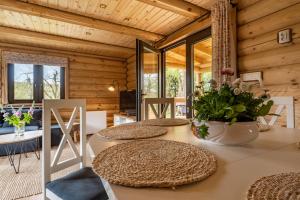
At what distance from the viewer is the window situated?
4.46 metres

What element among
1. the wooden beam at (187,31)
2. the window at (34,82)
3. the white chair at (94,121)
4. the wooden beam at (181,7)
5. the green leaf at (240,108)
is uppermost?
the wooden beam at (181,7)

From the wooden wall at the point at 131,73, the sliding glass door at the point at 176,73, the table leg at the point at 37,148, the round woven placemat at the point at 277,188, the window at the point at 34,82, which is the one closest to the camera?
the round woven placemat at the point at 277,188

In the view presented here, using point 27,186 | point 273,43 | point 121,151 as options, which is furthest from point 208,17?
point 27,186

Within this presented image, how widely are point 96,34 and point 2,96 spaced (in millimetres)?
2615

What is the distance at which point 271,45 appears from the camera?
211 cm

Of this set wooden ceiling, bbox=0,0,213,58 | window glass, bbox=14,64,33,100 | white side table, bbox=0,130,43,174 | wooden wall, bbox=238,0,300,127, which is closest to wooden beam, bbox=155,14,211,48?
wooden ceiling, bbox=0,0,213,58

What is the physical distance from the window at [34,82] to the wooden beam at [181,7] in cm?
355

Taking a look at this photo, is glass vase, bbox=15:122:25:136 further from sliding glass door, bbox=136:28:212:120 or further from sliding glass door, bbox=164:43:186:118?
sliding glass door, bbox=164:43:186:118

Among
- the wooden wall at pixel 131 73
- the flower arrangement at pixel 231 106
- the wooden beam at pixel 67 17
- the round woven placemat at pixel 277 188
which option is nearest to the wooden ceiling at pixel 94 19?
the wooden beam at pixel 67 17

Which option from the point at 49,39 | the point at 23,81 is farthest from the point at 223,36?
the point at 23,81

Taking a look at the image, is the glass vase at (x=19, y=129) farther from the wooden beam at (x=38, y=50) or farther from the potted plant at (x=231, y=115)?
the potted plant at (x=231, y=115)

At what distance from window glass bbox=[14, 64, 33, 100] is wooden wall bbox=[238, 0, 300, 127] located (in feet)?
15.4

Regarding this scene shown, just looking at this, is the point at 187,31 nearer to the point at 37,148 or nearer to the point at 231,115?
the point at 231,115

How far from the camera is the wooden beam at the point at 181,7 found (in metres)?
2.50
